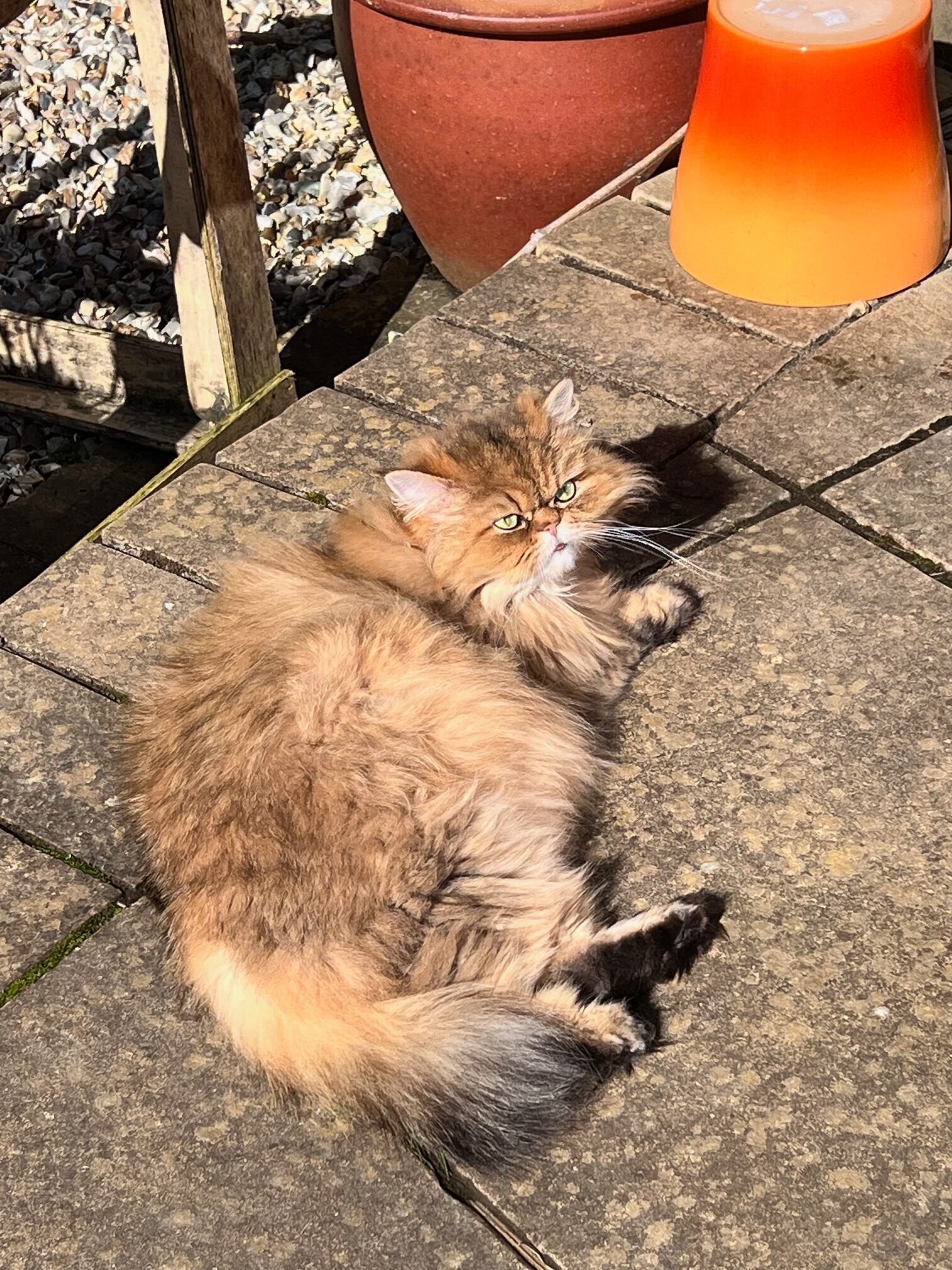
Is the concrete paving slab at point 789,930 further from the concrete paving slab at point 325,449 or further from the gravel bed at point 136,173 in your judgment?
the gravel bed at point 136,173

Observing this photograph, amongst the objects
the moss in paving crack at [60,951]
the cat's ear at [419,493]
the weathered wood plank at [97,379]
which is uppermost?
the cat's ear at [419,493]

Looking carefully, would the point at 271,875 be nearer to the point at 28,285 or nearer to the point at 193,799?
the point at 193,799

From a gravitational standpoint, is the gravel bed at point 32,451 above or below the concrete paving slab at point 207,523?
below

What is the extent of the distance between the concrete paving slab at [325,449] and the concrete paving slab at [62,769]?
0.79 m

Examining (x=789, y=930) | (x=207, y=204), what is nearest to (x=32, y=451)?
(x=207, y=204)

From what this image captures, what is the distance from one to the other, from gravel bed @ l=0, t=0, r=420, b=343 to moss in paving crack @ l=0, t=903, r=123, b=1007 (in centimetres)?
331

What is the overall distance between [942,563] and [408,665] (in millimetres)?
1293

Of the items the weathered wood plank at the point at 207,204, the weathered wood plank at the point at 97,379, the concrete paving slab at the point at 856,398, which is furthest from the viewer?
the weathered wood plank at the point at 97,379

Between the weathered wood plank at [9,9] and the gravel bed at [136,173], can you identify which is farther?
the gravel bed at [136,173]

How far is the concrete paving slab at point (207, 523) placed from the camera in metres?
3.17

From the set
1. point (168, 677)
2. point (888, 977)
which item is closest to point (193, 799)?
point (168, 677)

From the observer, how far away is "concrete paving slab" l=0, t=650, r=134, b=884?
8.34 feet

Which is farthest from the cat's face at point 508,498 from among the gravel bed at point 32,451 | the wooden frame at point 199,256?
the gravel bed at point 32,451

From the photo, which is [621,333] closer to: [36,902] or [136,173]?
[36,902]
